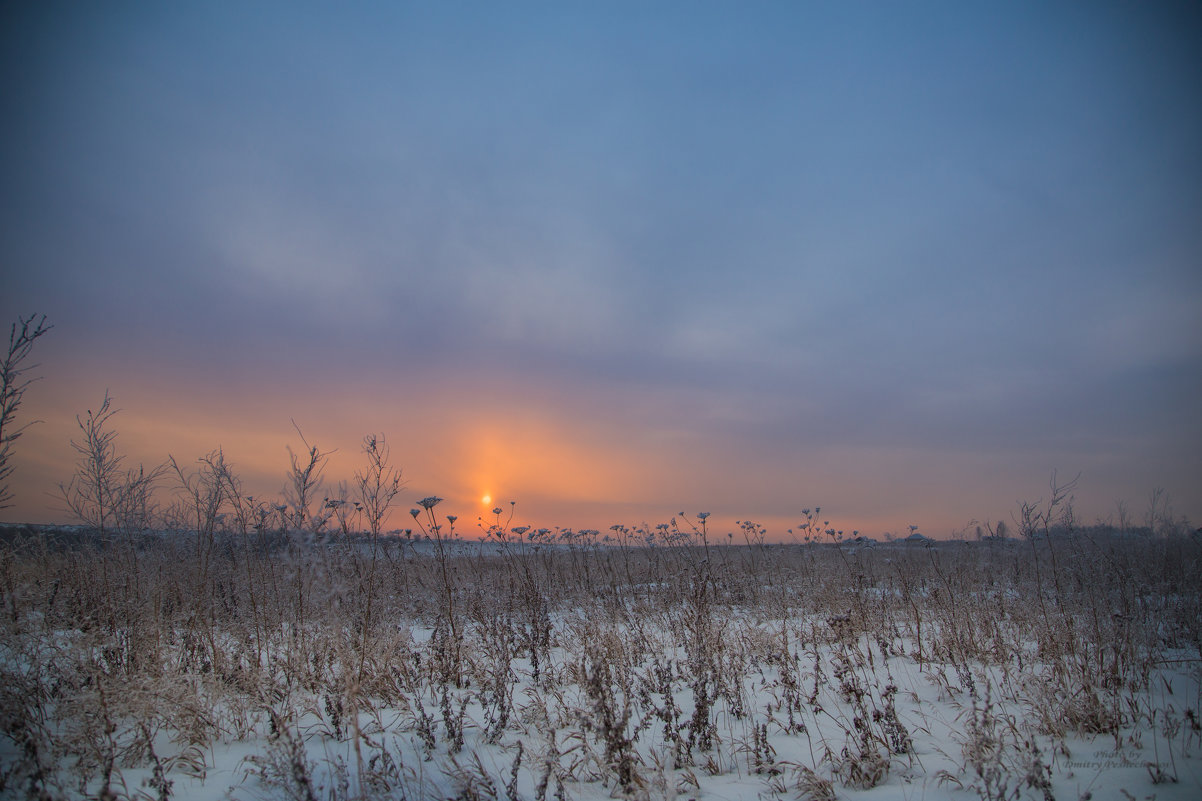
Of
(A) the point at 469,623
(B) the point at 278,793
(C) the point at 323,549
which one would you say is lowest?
(A) the point at 469,623

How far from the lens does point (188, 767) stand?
12.8 feet

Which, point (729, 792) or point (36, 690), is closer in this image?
point (729, 792)

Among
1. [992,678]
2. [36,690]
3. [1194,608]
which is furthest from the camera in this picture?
[1194,608]

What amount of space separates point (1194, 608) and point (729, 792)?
9542mm

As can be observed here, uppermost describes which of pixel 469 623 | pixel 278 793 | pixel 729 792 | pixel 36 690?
pixel 36 690

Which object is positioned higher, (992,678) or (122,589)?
(122,589)

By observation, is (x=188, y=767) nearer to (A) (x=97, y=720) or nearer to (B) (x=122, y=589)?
(A) (x=97, y=720)

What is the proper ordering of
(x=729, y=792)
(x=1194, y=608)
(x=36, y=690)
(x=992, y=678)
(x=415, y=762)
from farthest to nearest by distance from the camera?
1. (x=1194, y=608)
2. (x=992, y=678)
3. (x=36, y=690)
4. (x=415, y=762)
5. (x=729, y=792)

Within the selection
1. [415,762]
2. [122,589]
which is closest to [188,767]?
[415,762]

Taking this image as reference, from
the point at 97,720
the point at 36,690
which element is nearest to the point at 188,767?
the point at 97,720

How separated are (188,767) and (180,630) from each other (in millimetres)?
5840

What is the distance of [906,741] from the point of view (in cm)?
425

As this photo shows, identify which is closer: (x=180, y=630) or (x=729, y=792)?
(x=729, y=792)

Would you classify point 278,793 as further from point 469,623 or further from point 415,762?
point 469,623
